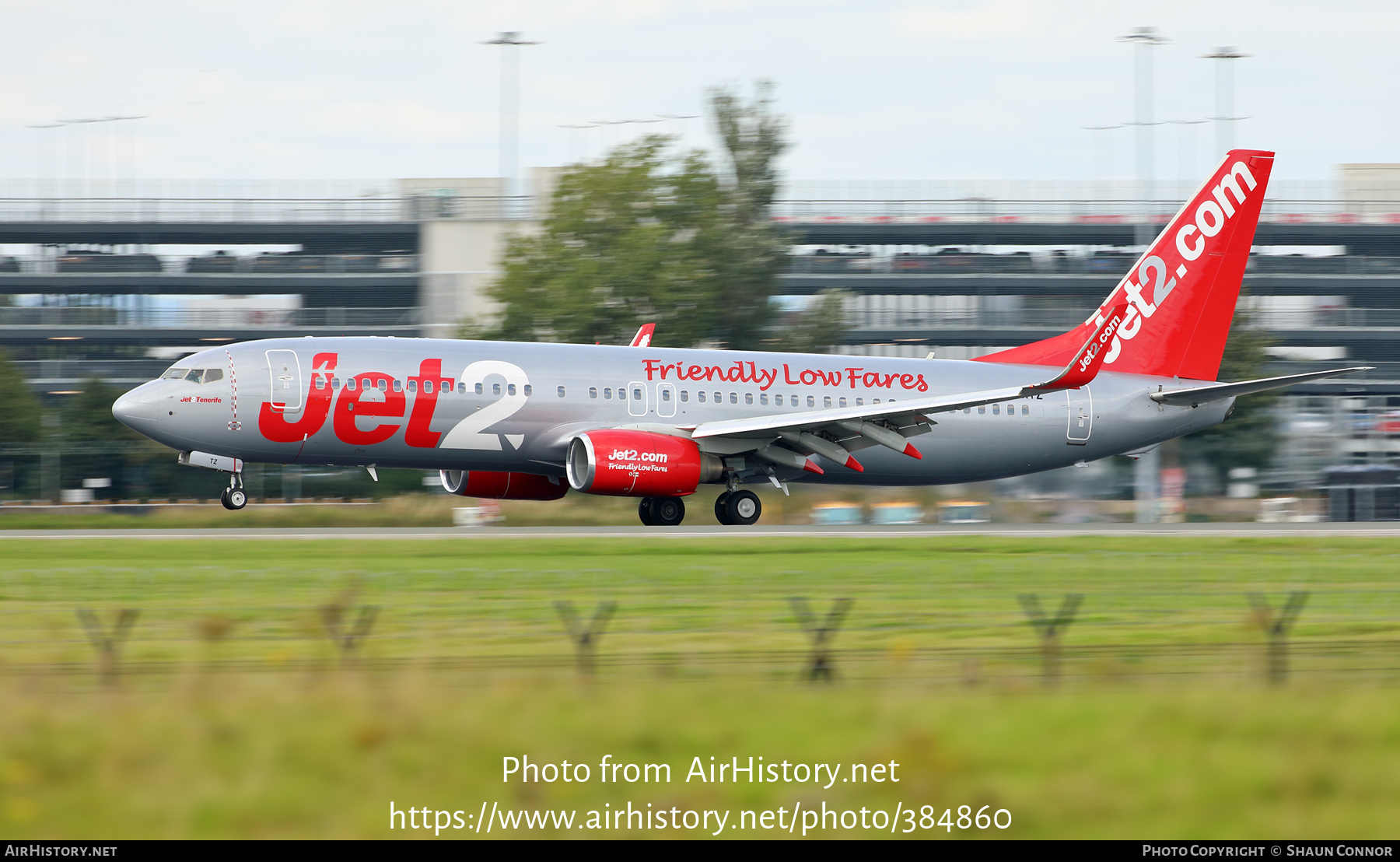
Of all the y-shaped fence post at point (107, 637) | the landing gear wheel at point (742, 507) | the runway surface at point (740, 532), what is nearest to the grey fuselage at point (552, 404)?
the landing gear wheel at point (742, 507)

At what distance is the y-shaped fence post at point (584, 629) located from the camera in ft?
41.3

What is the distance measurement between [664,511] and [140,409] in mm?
10907

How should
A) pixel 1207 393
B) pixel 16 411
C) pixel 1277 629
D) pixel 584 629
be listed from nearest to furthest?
1. pixel 1277 629
2. pixel 584 629
3. pixel 1207 393
4. pixel 16 411

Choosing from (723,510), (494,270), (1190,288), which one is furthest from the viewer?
(494,270)

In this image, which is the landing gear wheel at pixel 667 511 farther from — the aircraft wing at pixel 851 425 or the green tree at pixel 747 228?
the green tree at pixel 747 228

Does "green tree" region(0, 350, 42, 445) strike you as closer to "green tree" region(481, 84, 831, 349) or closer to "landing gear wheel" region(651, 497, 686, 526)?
"green tree" region(481, 84, 831, 349)

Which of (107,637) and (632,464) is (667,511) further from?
(107,637)

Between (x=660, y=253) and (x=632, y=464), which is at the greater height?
(x=660, y=253)

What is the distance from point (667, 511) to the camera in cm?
3158

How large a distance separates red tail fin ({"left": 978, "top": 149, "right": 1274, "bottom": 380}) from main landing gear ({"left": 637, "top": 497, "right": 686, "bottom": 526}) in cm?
960

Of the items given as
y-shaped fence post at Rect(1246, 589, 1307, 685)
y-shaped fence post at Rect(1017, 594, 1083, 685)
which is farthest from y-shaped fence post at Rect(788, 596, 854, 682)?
y-shaped fence post at Rect(1246, 589, 1307, 685)

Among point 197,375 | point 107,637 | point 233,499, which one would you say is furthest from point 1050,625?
point 197,375
